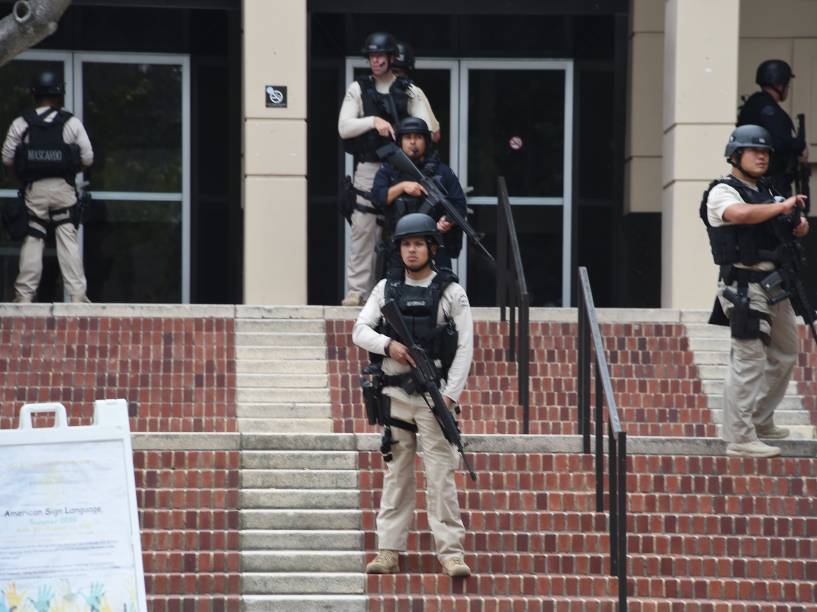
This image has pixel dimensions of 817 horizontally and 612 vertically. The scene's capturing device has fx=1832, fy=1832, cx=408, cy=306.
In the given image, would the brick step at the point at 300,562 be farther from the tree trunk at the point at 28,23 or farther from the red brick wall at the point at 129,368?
the tree trunk at the point at 28,23

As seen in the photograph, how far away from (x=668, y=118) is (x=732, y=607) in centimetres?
588

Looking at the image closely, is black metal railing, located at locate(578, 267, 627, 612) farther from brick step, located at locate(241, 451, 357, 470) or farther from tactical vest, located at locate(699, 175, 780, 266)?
brick step, located at locate(241, 451, 357, 470)

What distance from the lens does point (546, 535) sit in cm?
870

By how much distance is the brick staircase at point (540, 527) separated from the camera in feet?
27.2

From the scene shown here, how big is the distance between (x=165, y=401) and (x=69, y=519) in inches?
178

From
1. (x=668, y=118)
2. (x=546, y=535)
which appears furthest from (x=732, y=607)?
(x=668, y=118)

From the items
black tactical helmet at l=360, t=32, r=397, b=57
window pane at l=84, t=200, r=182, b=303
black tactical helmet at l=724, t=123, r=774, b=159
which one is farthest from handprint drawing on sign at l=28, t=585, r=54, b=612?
window pane at l=84, t=200, r=182, b=303

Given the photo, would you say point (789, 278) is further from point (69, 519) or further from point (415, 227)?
point (69, 519)

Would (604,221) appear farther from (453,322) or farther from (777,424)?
(453,322)

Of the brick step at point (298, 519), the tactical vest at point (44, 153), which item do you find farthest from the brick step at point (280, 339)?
the brick step at point (298, 519)

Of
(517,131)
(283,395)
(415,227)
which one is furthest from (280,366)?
(517,131)

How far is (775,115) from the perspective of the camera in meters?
12.6

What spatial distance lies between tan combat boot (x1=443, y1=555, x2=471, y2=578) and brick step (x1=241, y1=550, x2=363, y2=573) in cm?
48

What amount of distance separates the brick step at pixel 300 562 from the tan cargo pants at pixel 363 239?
4.07 m
